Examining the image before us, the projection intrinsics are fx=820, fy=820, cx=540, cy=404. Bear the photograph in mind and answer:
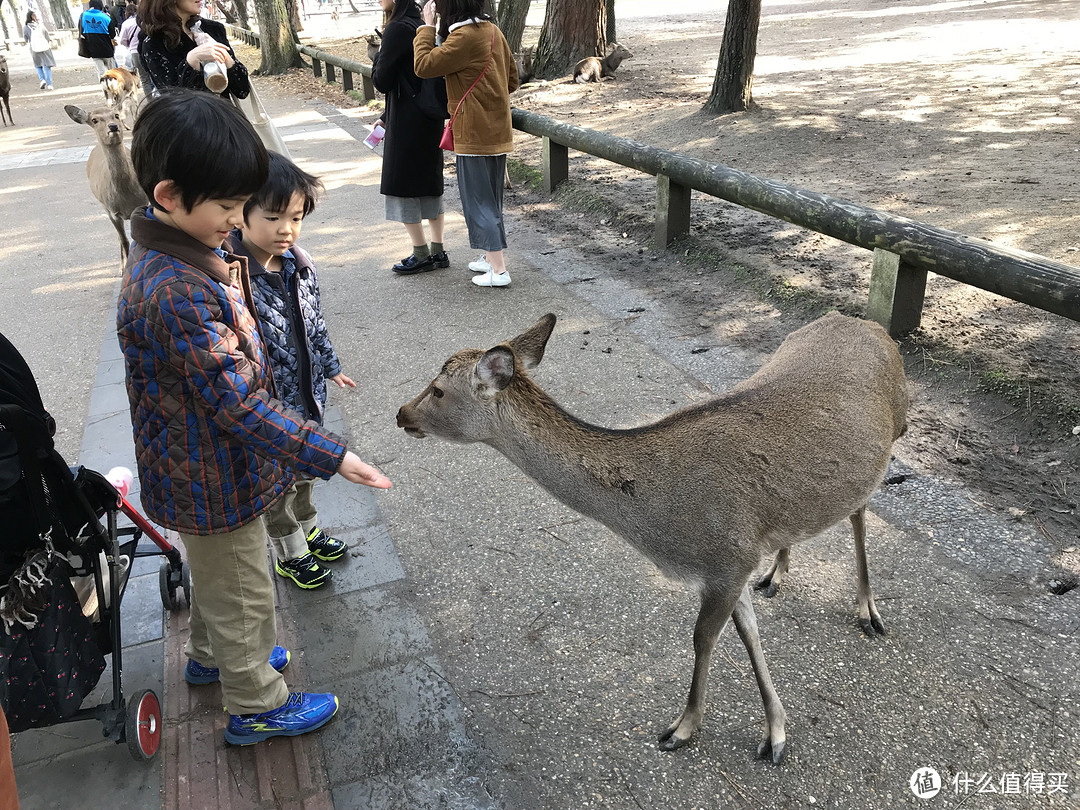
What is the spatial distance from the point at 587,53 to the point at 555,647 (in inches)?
556

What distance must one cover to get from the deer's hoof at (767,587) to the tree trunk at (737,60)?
29.7ft

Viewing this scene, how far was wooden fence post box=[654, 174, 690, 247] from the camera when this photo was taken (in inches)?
274

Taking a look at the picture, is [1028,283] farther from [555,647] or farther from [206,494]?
[206,494]

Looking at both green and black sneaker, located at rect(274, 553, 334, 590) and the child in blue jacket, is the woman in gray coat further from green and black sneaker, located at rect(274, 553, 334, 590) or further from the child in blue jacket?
the child in blue jacket

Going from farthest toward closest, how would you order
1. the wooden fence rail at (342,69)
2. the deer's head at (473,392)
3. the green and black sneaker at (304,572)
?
the wooden fence rail at (342,69) < the green and black sneaker at (304,572) < the deer's head at (473,392)

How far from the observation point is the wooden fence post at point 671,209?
22.8 feet

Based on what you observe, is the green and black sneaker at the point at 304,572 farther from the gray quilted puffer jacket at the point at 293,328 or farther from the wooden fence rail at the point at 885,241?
the wooden fence rail at the point at 885,241

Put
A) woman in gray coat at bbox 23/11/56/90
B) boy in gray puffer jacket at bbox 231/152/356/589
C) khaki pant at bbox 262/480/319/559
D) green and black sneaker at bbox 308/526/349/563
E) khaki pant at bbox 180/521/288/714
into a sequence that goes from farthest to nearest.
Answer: woman in gray coat at bbox 23/11/56/90, green and black sneaker at bbox 308/526/349/563, khaki pant at bbox 262/480/319/559, boy in gray puffer jacket at bbox 231/152/356/589, khaki pant at bbox 180/521/288/714

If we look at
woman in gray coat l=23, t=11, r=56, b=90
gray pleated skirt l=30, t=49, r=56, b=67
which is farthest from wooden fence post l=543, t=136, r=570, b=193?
gray pleated skirt l=30, t=49, r=56, b=67

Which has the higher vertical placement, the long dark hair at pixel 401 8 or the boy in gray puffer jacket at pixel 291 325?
the long dark hair at pixel 401 8

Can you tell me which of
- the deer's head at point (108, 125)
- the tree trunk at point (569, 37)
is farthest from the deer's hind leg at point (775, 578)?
the tree trunk at point (569, 37)

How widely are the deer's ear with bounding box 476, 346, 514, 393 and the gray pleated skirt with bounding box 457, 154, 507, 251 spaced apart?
3.92 metres

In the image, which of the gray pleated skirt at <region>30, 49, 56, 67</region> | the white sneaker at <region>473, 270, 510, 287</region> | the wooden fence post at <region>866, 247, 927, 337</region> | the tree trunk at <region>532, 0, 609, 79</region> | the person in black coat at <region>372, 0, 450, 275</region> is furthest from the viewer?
the gray pleated skirt at <region>30, 49, 56, 67</region>

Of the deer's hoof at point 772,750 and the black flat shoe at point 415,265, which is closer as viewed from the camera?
the deer's hoof at point 772,750
